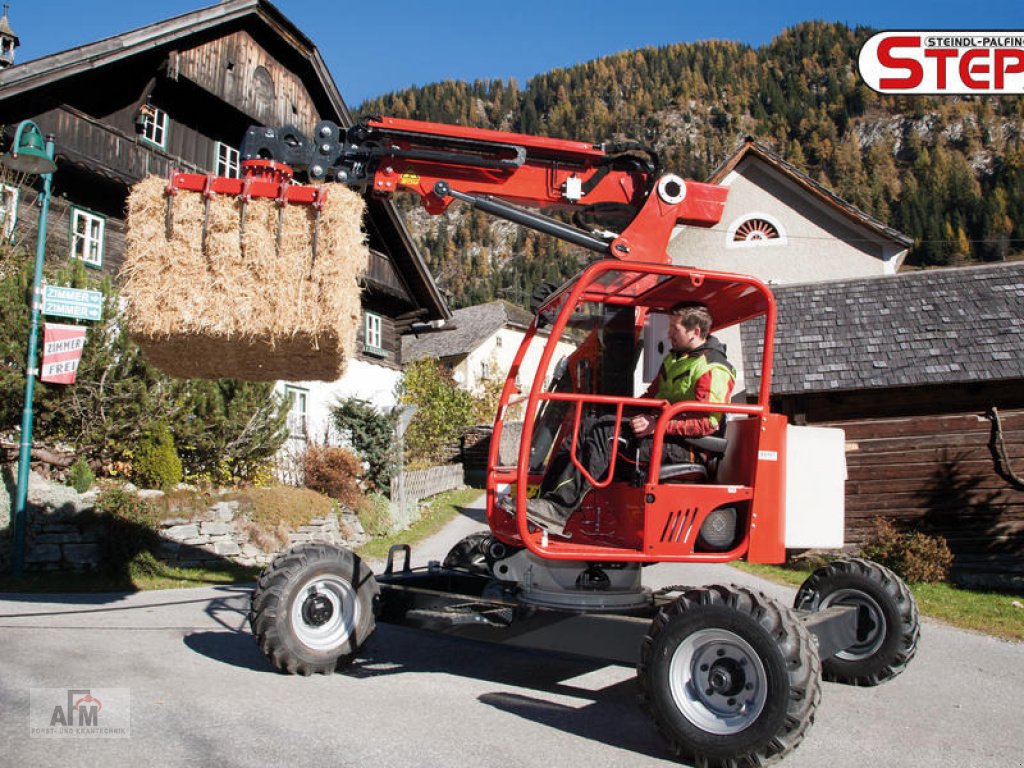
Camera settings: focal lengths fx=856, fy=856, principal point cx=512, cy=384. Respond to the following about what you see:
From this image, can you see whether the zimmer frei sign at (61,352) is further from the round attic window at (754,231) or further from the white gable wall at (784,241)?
the round attic window at (754,231)

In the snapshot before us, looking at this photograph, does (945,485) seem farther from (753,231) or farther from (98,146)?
(98,146)

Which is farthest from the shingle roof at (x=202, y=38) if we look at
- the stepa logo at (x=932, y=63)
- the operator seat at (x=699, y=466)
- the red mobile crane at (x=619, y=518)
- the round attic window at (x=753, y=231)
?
the stepa logo at (x=932, y=63)

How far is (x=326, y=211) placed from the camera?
5.97 metres

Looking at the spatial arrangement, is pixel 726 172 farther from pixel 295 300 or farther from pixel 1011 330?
pixel 295 300

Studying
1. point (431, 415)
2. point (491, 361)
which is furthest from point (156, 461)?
point (491, 361)

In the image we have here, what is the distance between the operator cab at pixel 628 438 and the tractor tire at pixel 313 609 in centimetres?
107

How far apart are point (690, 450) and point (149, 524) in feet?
28.1

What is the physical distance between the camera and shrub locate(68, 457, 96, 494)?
1119 cm

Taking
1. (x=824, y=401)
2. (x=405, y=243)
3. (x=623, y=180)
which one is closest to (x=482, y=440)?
(x=405, y=243)

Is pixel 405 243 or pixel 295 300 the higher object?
pixel 405 243

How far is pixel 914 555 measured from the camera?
43.4ft

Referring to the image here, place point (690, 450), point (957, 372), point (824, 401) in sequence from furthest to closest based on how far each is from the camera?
point (824, 401)
point (957, 372)
point (690, 450)

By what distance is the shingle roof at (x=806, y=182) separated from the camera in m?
22.3

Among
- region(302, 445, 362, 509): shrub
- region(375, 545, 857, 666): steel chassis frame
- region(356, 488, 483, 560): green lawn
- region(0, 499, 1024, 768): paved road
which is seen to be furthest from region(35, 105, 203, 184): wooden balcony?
region(375, 545, 857, 666): steel chassis frame
